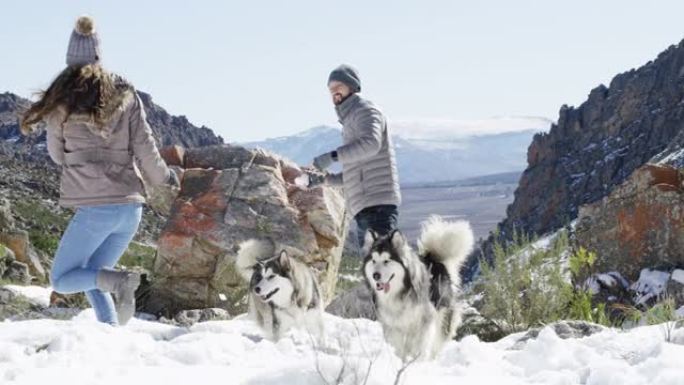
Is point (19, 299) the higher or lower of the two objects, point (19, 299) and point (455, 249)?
the lower

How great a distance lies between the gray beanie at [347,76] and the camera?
A: 6.13 meters

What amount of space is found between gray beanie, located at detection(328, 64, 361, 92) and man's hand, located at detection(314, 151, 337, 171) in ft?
2.14

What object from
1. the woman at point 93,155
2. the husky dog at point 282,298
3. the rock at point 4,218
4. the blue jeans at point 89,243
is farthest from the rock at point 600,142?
the woman at point 93,155

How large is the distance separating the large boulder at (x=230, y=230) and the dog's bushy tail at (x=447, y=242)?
5.11 metres

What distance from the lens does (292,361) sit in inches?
180

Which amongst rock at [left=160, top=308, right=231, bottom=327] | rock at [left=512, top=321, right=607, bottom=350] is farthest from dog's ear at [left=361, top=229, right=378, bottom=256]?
rock at [left=160, top=308, right=231, bottom=327]

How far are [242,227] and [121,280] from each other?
20.1ft

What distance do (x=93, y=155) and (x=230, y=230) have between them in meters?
6.25

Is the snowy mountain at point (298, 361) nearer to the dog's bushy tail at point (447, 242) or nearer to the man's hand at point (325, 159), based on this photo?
the dog's bushy tail at point (447, 242)

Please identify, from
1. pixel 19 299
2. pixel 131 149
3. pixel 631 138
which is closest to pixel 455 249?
pixel 131 149

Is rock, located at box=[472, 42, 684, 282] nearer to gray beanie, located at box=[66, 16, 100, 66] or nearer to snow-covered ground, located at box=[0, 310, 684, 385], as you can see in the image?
snow-covered ground, located at box=[0, 310, 684, 385]

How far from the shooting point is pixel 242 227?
1149cm

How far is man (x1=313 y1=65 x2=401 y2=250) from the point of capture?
609 centimetres

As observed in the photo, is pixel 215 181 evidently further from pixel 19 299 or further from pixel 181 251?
pixel 19 299
